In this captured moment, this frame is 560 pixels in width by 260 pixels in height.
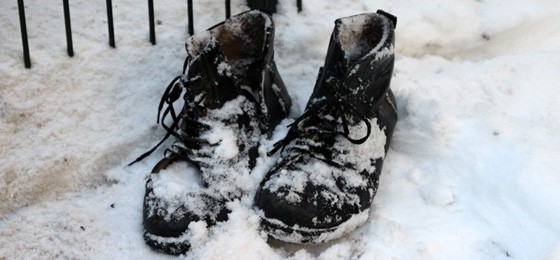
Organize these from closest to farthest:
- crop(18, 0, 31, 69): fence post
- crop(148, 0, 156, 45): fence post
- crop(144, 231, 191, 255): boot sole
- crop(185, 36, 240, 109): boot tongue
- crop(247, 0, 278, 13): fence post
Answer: crop(144, 231, 191, 255): boot sole → crop(185, 36, 240, 109): boot tongue → crop(18, 0, 31, 69): fence post → crop(148, 0, 156, 45): fence post → crop(247, 0, 278, 13): fence post

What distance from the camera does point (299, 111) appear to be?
2.17 m

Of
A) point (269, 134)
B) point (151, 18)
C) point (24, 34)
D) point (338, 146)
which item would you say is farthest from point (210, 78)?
point (24, 34)

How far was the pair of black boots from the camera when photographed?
1.77 meters

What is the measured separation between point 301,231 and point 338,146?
25cm

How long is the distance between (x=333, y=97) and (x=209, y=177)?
36cm

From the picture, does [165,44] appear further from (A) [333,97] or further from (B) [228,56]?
(A) [333,97]

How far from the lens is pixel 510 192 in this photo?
6.35 ft

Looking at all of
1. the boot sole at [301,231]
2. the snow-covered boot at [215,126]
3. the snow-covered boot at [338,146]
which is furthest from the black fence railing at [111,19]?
the boot sole at [301,231]

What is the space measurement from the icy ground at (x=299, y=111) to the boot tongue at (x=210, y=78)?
0.69 feet

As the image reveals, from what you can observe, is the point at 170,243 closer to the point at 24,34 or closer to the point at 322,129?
the point at 322,129

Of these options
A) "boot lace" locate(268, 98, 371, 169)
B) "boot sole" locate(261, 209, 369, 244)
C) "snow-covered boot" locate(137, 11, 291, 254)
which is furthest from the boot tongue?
"boot sole" locate(261, 209, 369, 244)

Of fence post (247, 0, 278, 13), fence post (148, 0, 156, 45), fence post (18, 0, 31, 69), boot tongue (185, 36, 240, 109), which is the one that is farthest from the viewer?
fence post (247, 0, 278, 13)

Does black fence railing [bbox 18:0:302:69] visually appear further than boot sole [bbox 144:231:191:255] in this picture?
Yes

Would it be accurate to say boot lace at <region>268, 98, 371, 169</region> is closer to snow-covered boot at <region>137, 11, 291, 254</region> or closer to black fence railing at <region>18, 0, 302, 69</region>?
snow-covered boot at <region>137, 11, 291, 254</region>
